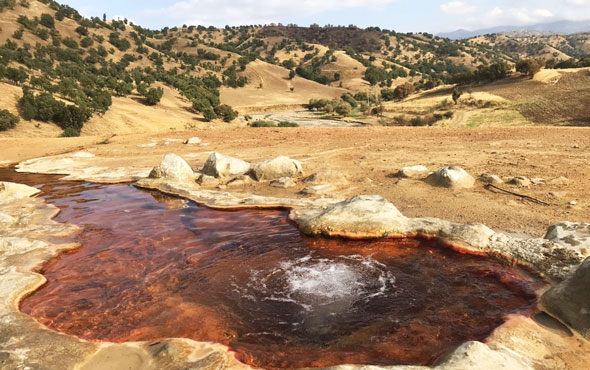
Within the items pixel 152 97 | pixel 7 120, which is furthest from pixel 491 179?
pixel 152 97

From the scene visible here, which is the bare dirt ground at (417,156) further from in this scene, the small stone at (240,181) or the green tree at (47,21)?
the green tree at (47,21)

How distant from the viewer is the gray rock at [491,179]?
1274 cm

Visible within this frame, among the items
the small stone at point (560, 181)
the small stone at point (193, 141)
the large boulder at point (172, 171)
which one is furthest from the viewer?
the small stone at point (193, 141)

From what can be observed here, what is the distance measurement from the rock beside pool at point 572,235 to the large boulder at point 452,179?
433 centimetres

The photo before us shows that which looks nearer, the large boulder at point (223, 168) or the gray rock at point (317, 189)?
the gray rock at point (317, 189)

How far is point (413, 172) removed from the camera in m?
14.4

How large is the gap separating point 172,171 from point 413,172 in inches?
359

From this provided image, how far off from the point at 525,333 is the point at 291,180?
983 cm

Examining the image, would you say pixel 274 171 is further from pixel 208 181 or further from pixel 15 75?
pixel 15 75

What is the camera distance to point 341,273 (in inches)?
315

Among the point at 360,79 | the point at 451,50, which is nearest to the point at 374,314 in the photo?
the point at 360,79

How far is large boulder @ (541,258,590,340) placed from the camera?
5.55 metres

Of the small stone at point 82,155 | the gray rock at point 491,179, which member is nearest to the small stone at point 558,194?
the gray rock at point 491,179

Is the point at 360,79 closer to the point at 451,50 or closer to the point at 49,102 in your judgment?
the point at 451,50
